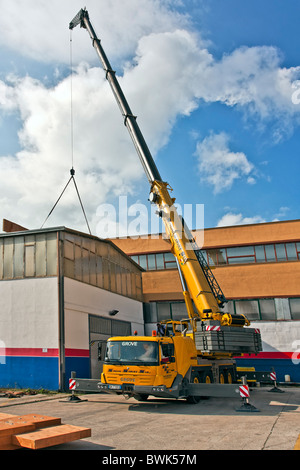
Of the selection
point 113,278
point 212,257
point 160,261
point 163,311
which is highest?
point 160,261

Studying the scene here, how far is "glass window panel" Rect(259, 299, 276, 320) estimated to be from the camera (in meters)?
27.9

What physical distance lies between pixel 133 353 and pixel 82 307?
8817mm

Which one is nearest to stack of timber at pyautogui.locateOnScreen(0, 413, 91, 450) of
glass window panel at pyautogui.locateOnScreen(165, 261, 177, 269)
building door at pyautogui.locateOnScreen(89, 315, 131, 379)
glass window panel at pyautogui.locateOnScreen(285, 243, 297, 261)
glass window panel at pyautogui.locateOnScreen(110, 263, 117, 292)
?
building door at pyautogui.locateOnScreen(89, 315, 131, 379)

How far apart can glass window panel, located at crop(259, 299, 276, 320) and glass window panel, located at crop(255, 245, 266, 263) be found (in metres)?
3.00

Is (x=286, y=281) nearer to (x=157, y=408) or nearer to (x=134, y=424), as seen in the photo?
(x=157, y=408)

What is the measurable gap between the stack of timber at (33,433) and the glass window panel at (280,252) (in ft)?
79.7

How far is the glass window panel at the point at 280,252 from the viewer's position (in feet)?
94.9

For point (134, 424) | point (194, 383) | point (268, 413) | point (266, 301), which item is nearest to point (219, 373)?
point (194, 383)

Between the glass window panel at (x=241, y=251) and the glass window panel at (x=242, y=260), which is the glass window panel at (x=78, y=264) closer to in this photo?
the glass window panel at (x=242, y=260)

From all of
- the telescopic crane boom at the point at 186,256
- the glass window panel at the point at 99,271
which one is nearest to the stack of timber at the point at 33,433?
the telescopic crane boom at the point at 186,256

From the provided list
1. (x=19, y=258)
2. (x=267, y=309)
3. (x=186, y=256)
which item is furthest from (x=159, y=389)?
(x=267, y=309)

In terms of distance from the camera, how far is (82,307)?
2105 cm

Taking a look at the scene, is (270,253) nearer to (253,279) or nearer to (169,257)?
(253,279)
